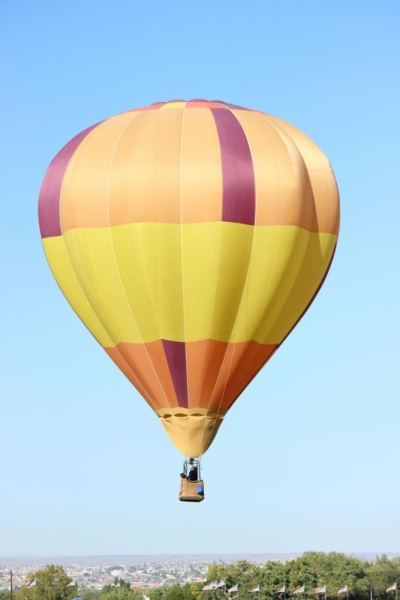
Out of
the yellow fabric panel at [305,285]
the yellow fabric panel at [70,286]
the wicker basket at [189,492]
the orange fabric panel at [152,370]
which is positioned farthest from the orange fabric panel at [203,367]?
the yellow fabric panel at [70,286]

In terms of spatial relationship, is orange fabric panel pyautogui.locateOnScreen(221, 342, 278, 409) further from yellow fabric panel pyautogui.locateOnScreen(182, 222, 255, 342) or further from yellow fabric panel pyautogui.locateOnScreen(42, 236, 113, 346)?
yellow fabric panel pyautogui.locateOnScreen(42, 236, 113, 346)

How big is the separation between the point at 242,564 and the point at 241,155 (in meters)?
74.3

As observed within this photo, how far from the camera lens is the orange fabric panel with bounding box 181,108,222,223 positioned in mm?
29688

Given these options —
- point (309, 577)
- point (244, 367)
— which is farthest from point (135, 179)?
point (309, 577)

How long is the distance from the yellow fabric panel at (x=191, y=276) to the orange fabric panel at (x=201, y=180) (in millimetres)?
274

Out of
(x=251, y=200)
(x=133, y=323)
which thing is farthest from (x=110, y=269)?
(x=251, y=200)

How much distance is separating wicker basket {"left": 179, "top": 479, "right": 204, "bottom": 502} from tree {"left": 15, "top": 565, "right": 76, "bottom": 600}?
7779 centimetres

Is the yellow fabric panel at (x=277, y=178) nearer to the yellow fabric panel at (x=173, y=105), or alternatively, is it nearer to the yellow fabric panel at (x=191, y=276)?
the yellow fabric panel at (x=191, y=276)

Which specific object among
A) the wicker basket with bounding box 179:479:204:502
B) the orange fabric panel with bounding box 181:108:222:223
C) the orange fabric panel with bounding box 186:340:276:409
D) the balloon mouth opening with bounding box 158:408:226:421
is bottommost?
the wicker basket with bounding box 179:479:204:502

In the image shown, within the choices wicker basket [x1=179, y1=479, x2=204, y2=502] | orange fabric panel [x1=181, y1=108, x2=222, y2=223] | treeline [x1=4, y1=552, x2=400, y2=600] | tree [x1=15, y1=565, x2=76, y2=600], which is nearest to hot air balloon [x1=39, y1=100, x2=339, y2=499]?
orange fabric panel [x1=181, y1=108, x2=222, y2=223]

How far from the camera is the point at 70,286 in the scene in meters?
32.0

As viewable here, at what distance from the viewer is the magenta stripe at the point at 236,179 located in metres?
29.8

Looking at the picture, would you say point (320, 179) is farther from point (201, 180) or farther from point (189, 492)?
point (189, 492)

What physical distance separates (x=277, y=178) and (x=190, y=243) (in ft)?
7.83
